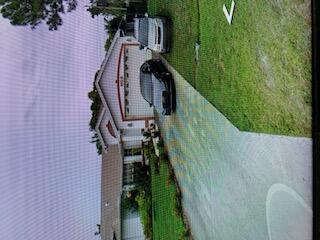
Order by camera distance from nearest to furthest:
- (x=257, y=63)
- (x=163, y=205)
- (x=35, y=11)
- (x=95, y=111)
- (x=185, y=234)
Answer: (x=257, y=63) < (x=35, y=11) < (x=185, y=234) < (x=95, y=111) < (x=163, y=205)

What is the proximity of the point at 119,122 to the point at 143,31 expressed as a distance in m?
1.08

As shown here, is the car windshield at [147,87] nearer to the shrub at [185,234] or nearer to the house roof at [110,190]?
the house roof at [110,190]

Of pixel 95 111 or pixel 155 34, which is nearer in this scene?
pixel 95 111

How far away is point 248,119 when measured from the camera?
2217 mm

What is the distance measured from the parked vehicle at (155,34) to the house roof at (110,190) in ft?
3.99

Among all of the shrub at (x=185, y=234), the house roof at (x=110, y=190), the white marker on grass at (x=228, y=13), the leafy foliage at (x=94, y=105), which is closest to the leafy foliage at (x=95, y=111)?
the leafy foliage at (x=94, y=105)

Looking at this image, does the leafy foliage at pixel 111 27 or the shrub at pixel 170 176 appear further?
the shrub at pixel 170 176

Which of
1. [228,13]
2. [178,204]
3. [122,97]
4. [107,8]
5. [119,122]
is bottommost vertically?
[178,204]

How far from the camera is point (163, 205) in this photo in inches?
162

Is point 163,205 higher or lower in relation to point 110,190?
lower

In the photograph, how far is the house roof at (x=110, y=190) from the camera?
12.3 ft

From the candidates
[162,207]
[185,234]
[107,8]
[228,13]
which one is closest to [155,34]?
[107,8]

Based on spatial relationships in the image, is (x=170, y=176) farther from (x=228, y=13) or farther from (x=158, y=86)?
(x=228, y=13)
